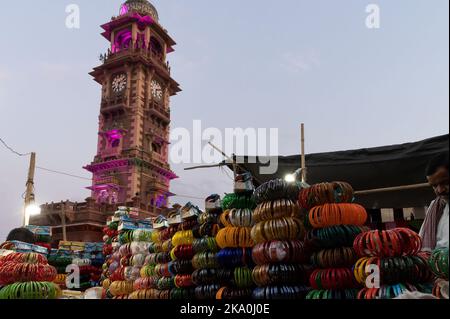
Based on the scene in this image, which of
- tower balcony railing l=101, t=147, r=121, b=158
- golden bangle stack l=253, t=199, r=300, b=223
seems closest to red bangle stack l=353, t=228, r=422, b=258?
golden bangle stack l=253, t=199, r=300, b=223

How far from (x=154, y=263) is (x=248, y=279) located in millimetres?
2780

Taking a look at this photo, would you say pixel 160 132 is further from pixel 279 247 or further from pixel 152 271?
pixel 279 247

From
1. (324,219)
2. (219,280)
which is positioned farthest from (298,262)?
(219,280)

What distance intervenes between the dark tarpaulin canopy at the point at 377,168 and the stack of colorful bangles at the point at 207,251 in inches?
136

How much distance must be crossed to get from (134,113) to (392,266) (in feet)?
104

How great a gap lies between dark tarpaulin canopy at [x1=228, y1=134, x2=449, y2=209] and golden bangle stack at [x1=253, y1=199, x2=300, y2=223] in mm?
3859

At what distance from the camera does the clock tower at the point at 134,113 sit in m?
31.5

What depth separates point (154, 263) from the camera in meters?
7.38

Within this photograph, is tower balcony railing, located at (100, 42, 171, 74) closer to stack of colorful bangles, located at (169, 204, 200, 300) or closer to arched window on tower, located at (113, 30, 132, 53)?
Answer: arched window on tower, located at (113, 30, 132, 53)

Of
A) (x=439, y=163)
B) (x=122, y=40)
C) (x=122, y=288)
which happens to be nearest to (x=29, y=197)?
(x=122, y=288)

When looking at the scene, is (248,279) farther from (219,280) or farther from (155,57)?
(155,57)

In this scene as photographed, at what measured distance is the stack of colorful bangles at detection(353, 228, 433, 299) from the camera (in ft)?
11.3

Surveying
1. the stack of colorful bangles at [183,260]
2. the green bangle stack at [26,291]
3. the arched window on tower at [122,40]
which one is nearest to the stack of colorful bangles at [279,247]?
the stack of colorful bangles at [183,260]

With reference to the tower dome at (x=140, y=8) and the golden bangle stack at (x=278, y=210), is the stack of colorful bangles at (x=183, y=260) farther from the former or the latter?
the tower dome at (x=140, y=8)
